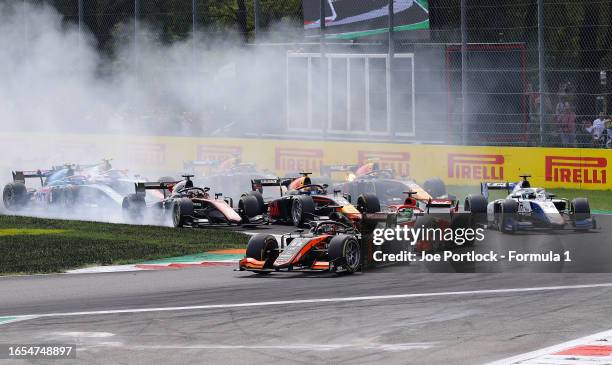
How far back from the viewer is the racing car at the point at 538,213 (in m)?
23.9

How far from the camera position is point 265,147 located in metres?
38.0

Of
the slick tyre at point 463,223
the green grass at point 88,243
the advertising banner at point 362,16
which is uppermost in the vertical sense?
the advertising banner at point 362,16

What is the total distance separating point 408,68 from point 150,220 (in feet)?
40.5

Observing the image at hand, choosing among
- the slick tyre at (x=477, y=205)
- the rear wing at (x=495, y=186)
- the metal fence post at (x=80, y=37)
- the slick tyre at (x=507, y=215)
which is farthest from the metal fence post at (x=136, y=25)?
the slick tyre at (x=507, y=215)

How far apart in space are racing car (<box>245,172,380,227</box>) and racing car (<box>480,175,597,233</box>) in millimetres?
3063

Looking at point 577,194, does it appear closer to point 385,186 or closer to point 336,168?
point 385,186

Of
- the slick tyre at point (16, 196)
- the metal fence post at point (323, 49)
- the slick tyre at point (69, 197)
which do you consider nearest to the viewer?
the slick tyre at point (69, 197)

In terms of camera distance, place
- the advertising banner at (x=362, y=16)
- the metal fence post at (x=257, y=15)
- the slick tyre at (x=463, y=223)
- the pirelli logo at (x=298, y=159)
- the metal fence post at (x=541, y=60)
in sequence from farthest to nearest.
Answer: the metal fence post at (x=257, y=15), the advertising banner at (x=362, y=16), the pirelli logo at (x=298, y=159), the metal fence post at (x=541, y=60), the slick tyre at (x=463, y=223)

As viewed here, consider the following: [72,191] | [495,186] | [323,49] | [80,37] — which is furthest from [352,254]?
[80,37]

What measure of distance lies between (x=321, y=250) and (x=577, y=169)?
50.7ft

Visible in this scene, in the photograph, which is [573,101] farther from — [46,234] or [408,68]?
[46,234]

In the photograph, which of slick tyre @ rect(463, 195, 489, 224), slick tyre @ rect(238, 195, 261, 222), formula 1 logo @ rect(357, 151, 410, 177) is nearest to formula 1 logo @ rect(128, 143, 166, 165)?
formula 1 logo @ rect(357, 151, 410, 177)

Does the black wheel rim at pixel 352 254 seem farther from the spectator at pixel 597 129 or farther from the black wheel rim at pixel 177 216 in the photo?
the spectator at pixel 597 129

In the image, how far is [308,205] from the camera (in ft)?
86.9
